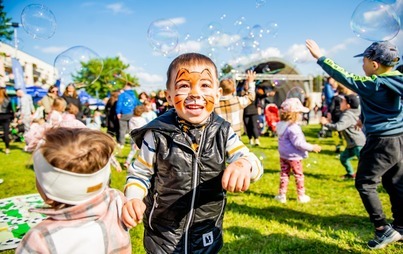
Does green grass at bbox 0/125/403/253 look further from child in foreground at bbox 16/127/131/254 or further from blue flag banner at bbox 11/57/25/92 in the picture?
blue flag banner at bbox 11/57/25/92

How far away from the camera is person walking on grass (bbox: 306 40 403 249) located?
3125mm

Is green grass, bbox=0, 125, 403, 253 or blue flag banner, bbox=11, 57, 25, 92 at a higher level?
blue flag banner, bbox=11, 57, 25, 92

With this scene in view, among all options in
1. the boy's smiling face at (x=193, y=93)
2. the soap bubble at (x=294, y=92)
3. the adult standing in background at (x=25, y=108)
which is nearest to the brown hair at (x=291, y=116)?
the boy's smiling face at (x=193, y=93)

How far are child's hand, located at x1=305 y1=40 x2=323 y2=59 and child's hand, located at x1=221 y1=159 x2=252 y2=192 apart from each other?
220 centimetres

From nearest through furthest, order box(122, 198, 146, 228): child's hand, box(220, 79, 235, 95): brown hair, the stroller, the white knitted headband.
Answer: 1. the white knitted headband
2. box(122, 198, 146, 228): child's hand
3. box(220, 79, 235, 95): brown hair
4. the stroller

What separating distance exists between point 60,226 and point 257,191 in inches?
177

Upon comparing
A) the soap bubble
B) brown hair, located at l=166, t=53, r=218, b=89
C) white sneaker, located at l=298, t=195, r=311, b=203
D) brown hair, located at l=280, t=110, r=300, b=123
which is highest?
brown hair, located at l=166, t=53, r=218, b=89

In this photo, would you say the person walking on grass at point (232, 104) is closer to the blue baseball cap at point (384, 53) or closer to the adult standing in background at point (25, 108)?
the blue baseball cap at point (384, 53)

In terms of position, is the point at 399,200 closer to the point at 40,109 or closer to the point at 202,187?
the point at 202,187

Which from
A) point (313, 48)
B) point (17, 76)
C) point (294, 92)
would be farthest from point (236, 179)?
point (17, 76)

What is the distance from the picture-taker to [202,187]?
6.36 ft

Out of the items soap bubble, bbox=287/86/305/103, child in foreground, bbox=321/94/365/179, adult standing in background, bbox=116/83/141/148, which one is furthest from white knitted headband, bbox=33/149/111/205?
soap bubble, bbox=287/86/305/103

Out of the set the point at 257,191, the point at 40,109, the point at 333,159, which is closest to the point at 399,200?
the point at 257,191

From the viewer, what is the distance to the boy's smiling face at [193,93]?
190cm
